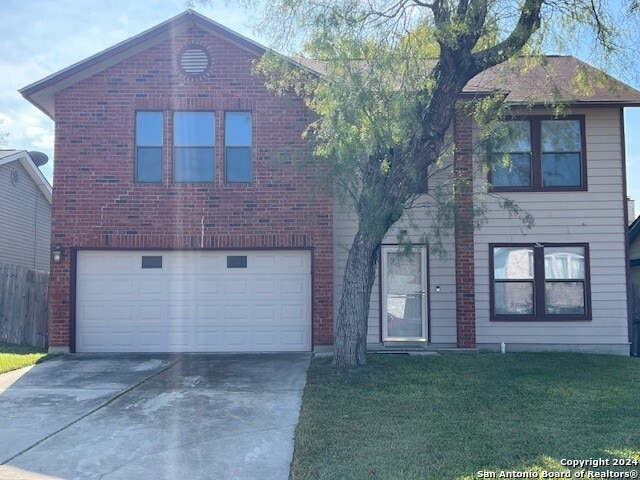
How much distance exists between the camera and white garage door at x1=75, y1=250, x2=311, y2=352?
11.1m

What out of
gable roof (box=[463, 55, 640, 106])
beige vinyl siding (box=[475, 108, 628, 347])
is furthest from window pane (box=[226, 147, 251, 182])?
beige vinyl siding (box=[475, 108, 628, 347])

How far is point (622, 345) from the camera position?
37.0 feet

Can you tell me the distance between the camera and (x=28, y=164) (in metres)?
18.5

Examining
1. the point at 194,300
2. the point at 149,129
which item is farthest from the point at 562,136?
the point at 149,129

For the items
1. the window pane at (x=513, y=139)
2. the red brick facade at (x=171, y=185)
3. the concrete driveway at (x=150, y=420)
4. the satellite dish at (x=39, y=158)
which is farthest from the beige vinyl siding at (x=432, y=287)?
the satellite dish at (x=39, y=158)

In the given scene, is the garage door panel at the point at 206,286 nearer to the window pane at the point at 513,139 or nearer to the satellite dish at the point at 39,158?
the window pane at the point at 513,139

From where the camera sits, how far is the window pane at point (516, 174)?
1148 centimetres

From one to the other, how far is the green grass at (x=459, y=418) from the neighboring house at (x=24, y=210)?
12509mm

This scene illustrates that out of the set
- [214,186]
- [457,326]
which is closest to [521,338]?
[457,326]

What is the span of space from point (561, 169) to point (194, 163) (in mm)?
7363

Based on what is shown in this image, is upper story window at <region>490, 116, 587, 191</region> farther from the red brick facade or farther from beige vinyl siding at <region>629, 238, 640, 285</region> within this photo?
beige vinyl siding at <region>629, 238, 640, 285</region>

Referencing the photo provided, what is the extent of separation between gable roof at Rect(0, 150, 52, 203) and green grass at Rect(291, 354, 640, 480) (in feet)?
42.5

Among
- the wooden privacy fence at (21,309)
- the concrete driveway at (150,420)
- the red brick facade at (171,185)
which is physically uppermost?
the red brick facade at (171,185)

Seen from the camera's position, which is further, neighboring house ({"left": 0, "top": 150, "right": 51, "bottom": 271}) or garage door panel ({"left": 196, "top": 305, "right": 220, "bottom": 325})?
neighboring house ({"left": 0, "top": 150, "right": 51, "bottom": 271})
